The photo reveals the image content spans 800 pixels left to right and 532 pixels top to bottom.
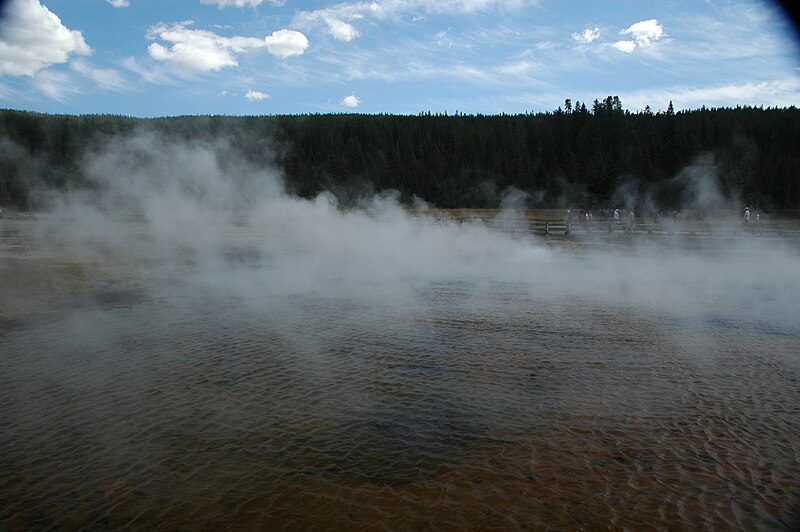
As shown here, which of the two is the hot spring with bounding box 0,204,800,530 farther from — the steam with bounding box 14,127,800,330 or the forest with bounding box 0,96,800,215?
the forest with bounding box 0,96,800,215

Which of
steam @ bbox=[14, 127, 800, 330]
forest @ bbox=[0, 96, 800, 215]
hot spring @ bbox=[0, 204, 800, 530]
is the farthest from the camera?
forest @ bbox=[0, 96, 800, 215]

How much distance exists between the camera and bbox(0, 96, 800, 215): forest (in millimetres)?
52844

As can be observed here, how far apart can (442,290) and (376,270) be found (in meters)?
4.69

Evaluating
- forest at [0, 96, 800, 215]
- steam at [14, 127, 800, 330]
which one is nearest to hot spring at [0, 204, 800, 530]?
steam at [14, 127, 800, 330]

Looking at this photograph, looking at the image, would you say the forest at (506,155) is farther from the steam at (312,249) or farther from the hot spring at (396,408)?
the hot spring at (396,408)

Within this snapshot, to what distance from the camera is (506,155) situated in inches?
3538

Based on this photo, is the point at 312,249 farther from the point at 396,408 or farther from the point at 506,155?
the point at 506,155

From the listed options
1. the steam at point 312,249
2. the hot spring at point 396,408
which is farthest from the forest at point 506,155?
the hot spring at point 396,408

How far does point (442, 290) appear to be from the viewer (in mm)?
14805

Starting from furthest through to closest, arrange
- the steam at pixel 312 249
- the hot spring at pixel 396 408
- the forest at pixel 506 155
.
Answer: the forest at pixel 506 155 < the steam at pixel 312 249 < the hot spring at pixel 396 408

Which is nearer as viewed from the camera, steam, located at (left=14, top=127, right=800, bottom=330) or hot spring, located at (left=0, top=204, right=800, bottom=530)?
hot spring, located at (left=0, top=204, right=800, bottom=530)

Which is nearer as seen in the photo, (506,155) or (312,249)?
(312,249)

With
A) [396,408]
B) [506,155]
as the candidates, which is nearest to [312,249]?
[396,408]

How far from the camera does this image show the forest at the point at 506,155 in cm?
5284
